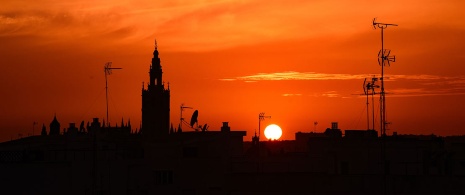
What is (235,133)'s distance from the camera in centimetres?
5634

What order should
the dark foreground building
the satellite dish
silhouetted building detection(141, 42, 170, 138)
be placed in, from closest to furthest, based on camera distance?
the dark foreground building
the satellite dish
silhouetted building detection(141, 42, 170, 138)

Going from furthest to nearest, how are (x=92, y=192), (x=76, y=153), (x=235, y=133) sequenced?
1. (x=235, y=133)
2. (x=76, y=153)
3. (x=92, y=192)

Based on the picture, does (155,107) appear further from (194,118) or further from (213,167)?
(213,167)

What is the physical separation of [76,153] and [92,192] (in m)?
5.15

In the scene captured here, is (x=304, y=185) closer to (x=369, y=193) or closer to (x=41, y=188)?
(x=369, y=193)

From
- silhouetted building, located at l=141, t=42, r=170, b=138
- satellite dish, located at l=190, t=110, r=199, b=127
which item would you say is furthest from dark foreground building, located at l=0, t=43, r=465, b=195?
silhouetted building, located at l=141, t=42, r=170, b=138

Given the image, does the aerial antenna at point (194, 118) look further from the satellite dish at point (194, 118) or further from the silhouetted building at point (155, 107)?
the silhouetted building at point (155, 107)

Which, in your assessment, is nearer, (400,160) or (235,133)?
(400,160)

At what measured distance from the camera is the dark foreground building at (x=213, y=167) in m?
47.6

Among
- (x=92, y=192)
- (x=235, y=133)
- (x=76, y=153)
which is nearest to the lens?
(x=92, y=192)

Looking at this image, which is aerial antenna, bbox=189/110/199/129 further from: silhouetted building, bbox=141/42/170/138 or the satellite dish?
silhouetted building, bbox=141/42/170/138

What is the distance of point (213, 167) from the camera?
169 feet

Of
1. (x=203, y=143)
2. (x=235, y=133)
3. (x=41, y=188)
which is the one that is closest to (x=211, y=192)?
(x=203, y=143)

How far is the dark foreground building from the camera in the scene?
4759 cm
